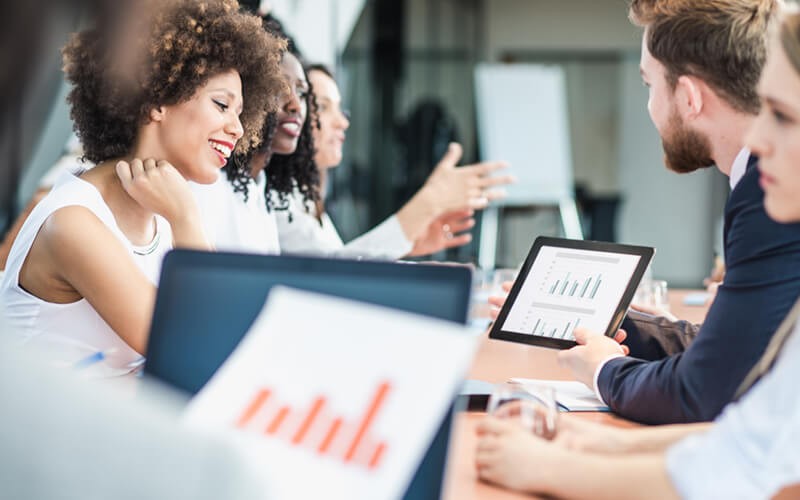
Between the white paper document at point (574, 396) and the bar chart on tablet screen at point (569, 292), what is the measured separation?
99mm

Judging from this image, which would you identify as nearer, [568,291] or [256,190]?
[568,291]

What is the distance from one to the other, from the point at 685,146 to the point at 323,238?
161 centimetres

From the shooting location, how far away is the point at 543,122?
320 inches

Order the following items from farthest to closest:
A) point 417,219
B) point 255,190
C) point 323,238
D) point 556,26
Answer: point 556,26
point 323,238
point 417,219
point 255,190

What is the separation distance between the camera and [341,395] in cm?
70

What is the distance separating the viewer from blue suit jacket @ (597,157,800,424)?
3.86 feet

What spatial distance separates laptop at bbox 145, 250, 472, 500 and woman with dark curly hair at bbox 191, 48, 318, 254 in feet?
5.32

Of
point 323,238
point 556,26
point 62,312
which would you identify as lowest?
point 323,238

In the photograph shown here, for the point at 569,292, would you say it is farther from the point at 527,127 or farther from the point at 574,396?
Answer: the point at 527,127

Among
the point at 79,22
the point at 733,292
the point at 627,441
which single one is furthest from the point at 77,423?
the point at 79,22

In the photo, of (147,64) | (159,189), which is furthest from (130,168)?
(147,64)

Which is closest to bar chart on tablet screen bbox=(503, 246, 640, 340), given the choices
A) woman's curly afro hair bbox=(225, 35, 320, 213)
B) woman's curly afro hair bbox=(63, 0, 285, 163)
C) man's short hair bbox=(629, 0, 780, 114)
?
man's short hair bbox=(629, 0, 780, 114)

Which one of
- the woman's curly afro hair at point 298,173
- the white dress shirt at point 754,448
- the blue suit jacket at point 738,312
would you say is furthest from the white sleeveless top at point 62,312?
the woman's curly afro hair at point 298,173

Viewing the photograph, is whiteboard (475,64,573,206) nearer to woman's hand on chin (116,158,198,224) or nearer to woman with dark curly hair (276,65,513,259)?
woman with dark curly hair (276,65,513,259)
